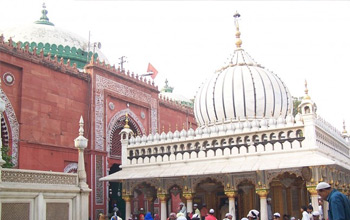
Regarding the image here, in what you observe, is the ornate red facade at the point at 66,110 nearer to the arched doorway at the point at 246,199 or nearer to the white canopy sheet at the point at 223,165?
the white canopy sheet at the point at 223,165

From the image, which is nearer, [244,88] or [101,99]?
[244,88]

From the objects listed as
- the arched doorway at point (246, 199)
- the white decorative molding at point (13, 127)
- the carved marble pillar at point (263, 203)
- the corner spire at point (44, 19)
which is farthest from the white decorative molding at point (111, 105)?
the carved marble pillar at point (263, 203)

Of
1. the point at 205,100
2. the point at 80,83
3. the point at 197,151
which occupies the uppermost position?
the point at 80,83

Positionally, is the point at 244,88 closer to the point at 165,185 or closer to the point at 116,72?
the point at 165,185

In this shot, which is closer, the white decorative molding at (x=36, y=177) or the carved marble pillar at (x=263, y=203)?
the white decorative molding at (x=36, y=177)

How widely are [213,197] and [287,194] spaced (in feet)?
7.68

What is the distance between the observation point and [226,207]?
1381 centimetres

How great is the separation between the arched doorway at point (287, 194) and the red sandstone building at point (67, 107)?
4606 mm

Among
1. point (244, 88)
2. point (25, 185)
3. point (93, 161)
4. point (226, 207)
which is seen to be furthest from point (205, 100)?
point (25, 185)

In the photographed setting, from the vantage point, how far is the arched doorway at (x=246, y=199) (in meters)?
13.2

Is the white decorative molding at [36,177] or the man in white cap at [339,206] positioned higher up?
the white decorative molding at [36,177]

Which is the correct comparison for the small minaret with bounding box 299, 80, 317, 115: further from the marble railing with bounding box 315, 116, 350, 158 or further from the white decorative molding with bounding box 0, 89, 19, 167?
the white decorative molding with bounding box 0, 89, 19, 167

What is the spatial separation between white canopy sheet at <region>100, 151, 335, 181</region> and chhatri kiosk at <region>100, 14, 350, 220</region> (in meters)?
0.02

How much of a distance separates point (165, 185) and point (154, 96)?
8.55 meters
